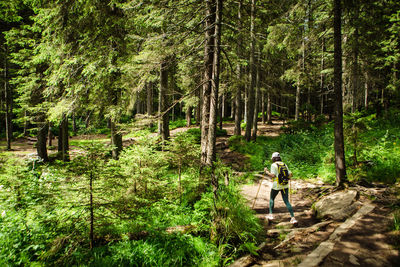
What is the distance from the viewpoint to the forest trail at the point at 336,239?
3277 millimetres

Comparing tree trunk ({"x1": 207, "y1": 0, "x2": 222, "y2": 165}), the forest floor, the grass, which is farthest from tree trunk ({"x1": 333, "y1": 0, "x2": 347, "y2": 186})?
tree trunk ({"x1": 207, "y1": 0, "x2": 222, "y2": 165})

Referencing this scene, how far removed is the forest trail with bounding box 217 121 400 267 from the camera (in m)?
3.28

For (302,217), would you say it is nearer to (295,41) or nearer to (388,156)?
(388,156)

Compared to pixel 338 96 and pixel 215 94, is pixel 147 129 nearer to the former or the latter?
pixel 215 94

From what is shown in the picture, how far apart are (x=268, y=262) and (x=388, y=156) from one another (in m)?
7.68

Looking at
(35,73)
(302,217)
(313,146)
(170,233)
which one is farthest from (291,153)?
(35,73)

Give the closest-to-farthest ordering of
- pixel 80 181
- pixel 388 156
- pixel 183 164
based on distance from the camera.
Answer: pixel 80 181 → pixel 183 164 → pixel 388 156

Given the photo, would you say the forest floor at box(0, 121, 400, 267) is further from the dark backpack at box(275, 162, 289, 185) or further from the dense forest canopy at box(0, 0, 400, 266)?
the dark backpack at box(275, 162, 289, 185)

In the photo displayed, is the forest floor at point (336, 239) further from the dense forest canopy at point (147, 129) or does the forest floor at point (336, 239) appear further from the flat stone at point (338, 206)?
the dense forest canopy at point (147, 129)

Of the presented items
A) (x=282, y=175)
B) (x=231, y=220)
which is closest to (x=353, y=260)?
(x=231, y=220)

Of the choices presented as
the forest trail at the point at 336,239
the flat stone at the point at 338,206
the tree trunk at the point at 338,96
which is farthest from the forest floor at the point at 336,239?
the tree trunk at the point at 338,96

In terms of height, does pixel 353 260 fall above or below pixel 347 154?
below

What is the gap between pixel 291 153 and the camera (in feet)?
37.4

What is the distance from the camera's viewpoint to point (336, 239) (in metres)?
3.89
